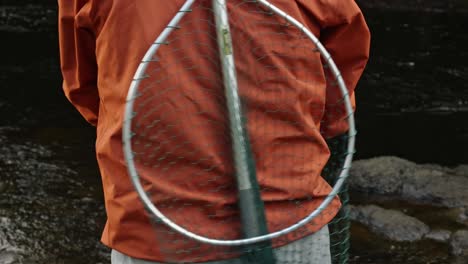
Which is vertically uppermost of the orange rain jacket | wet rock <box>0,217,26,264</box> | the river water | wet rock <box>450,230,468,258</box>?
the orange rain jacket

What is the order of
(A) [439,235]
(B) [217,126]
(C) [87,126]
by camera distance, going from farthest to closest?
(C) [87,126]
(A) [439,235]
(B) [217,126]

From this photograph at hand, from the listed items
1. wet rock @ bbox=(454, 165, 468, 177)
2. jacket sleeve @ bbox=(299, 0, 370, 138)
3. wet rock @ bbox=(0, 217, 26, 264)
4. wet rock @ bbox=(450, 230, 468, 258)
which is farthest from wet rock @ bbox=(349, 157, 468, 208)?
jacket sleeve @ bbox=(299, 0, 370, 138)

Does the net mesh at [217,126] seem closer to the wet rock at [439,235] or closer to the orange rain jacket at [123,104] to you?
the orange rain jacket at [123,104]

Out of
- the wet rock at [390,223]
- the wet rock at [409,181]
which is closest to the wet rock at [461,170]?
the wet rock at [409,181]

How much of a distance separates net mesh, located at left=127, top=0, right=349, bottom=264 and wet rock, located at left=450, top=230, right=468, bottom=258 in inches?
104

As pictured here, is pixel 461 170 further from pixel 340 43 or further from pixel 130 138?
pixel 130 138

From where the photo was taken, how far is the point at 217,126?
5.43ft

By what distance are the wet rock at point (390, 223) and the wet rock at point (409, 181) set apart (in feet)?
1.18

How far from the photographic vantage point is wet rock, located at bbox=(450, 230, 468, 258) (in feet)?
13.4

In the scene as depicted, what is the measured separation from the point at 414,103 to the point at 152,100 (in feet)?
17.6

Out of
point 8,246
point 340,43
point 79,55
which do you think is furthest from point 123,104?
point 8,246

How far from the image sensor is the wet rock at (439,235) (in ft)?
13.9

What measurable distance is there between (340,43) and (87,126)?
4.61 m

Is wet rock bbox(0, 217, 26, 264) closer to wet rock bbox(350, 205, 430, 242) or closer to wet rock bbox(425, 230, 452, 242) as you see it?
wet rock bbox(350, 205, 430, 242)
